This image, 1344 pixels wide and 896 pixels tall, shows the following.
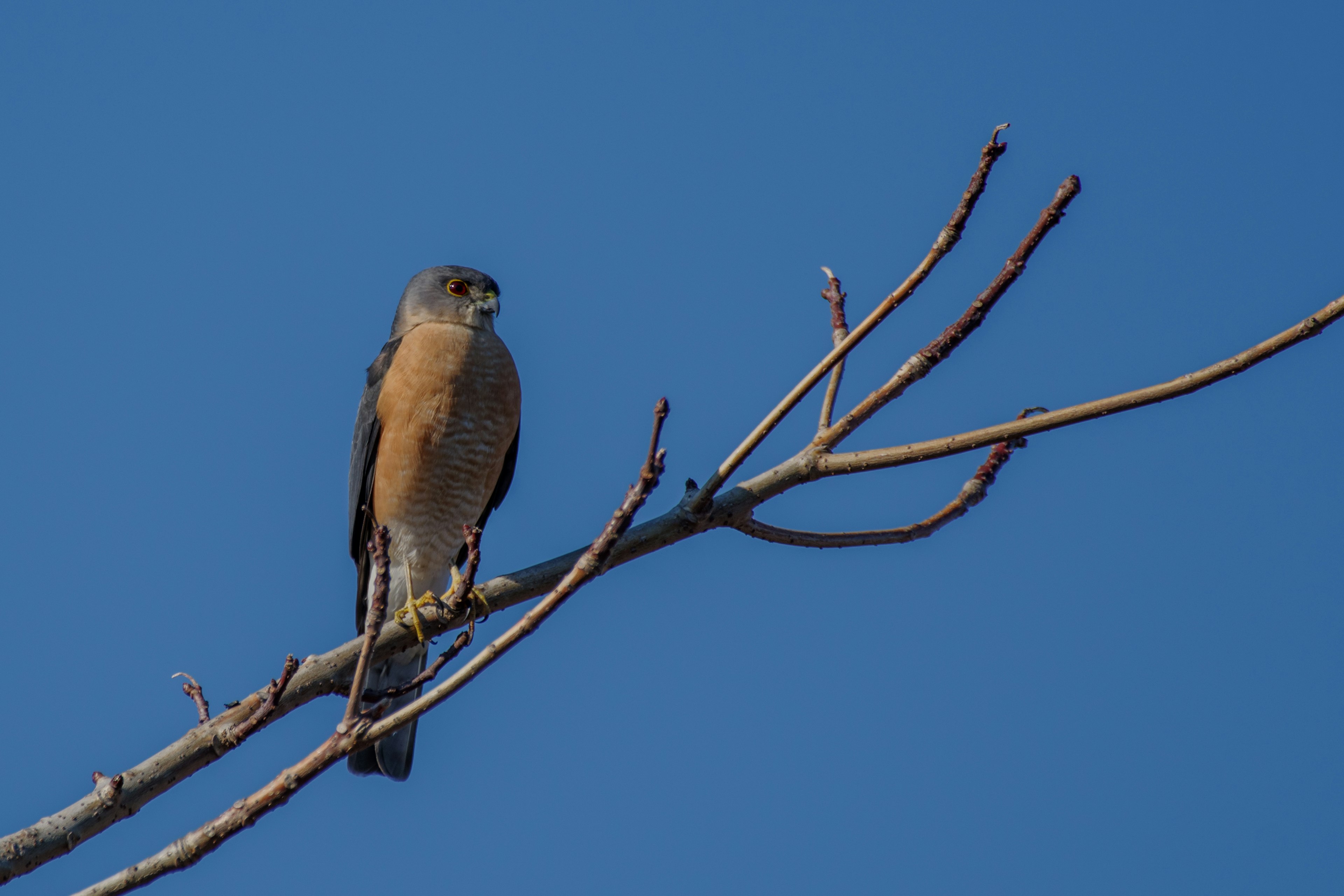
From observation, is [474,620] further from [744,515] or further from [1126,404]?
[1126,404]

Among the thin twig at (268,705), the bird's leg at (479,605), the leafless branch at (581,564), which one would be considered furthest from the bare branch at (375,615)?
the bird's leg at (479,605)

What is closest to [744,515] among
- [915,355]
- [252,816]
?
[915,355]

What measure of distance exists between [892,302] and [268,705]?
2.03 m

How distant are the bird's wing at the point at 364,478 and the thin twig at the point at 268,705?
2.96 meters

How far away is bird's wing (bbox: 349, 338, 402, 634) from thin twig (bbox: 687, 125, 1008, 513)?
12.2ft

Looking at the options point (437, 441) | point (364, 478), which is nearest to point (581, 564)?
point (437, 441)

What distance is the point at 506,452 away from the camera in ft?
22.1

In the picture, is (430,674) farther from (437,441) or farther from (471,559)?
(437,441)

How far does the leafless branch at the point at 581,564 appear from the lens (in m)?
2.67

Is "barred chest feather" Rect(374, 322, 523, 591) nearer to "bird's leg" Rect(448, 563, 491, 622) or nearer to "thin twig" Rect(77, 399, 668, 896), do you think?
"bird's leg" Rect(448, 563, 491, 622)

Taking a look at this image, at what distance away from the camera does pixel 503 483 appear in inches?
271

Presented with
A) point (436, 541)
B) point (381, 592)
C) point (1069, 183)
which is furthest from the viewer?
point (436, 541)

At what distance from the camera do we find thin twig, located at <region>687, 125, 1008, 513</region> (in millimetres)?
2914

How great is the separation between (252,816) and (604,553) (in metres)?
1.01
